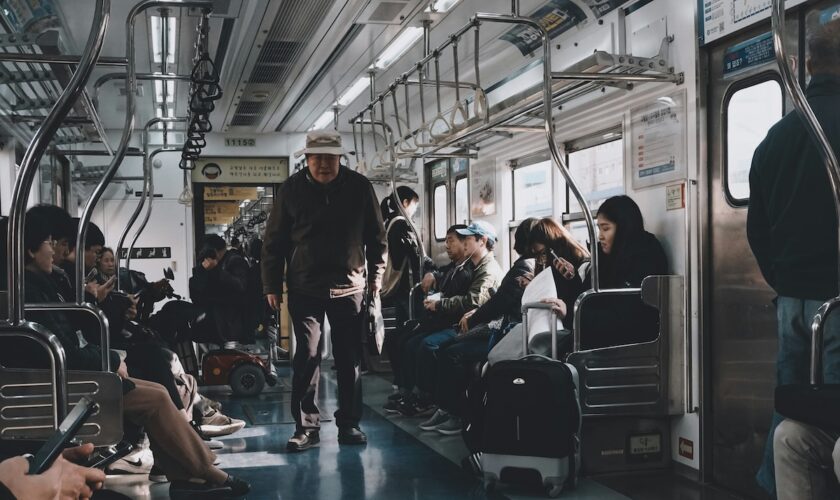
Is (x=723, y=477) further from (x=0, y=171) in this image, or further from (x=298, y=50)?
(x=0, y=171)

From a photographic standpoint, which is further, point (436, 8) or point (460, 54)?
point (460, 54)

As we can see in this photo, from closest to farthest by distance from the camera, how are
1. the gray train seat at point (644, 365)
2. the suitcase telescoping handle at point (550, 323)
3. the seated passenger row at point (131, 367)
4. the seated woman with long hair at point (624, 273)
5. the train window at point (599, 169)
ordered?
the seated passenger row at point (131, 367) < the suitcase telescoping handle at point (550, 323) < the gray train seat at point (644, 365) < the seated woman with long hair at point (624, 273) < the train window at point (599, 169)

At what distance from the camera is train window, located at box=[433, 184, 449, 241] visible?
29.3 ft

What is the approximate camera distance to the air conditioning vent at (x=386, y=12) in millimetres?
5602

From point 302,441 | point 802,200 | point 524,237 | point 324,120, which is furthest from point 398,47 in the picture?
point 802,200

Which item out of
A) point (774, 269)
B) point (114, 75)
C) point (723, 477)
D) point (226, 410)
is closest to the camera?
point (774, 269)

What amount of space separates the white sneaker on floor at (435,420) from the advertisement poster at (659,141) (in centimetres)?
216

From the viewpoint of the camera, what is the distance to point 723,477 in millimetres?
4355

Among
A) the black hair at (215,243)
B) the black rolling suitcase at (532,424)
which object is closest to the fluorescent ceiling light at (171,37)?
the black hair at (215,243)

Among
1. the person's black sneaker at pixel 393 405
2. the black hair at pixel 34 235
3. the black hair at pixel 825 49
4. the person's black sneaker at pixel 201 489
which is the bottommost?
the person's black sneaker at pixel 393 405

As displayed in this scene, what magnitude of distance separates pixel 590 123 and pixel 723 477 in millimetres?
2404

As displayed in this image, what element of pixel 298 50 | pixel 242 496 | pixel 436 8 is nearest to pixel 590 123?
pixel 436 8

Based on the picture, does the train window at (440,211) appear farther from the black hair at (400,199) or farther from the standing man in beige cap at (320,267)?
the standing man in beige cap at (320,267)

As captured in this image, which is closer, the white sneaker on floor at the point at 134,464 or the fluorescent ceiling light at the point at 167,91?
the white sneaker on floor at the point at 134,464
